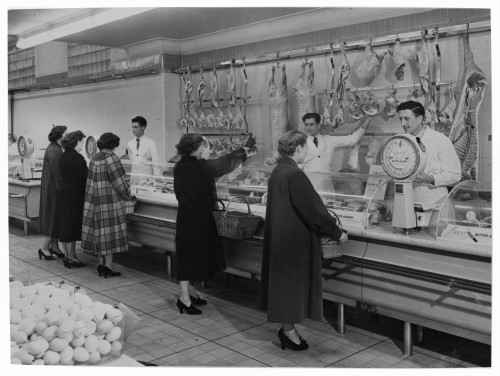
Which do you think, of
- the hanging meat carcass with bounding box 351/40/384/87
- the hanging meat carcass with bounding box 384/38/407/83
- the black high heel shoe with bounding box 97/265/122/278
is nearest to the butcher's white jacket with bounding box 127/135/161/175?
the black high heel shoe with bounding box 97/265/122/278

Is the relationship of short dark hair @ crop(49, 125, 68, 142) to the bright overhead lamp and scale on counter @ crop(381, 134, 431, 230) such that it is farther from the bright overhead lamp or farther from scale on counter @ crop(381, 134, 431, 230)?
scale on counter @ crop(381, 134, 431, 230)

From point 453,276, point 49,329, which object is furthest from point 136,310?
point 453,276

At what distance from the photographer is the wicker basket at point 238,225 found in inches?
161

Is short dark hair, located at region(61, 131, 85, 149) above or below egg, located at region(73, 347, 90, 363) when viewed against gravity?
above

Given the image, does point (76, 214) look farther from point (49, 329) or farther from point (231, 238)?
point (49, 329)

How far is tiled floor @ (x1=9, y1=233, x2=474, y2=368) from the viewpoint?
3.47 metres

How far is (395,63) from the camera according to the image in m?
4.89

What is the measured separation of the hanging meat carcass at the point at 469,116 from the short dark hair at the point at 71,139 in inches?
126

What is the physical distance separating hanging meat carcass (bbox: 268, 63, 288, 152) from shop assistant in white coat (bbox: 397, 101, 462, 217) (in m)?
1.77

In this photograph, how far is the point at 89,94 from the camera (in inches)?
223

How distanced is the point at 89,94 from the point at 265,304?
2.96 metres

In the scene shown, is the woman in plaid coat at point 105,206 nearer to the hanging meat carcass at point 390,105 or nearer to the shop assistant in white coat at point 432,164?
the hanging meat carcass at point 390,105

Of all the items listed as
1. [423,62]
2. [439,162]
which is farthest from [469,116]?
[439,162]

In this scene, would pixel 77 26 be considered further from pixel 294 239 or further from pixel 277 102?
pixel 277 102
